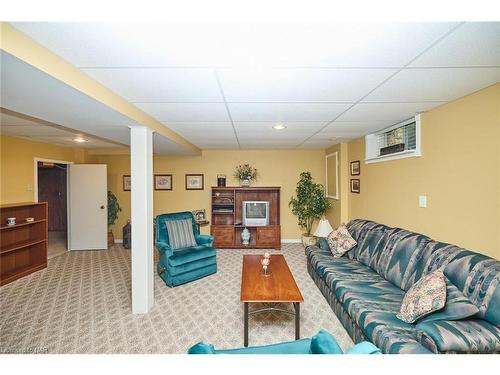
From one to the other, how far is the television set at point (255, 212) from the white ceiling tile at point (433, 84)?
376cm

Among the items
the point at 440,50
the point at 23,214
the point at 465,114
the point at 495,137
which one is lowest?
the point at 23,214

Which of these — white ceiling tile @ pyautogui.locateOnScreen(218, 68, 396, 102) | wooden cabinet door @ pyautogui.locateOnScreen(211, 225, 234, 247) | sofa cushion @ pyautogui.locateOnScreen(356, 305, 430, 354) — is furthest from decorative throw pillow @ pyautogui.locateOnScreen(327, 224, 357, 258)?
wooden cabinet door @ pyautogui.locateOnScreen(211, 225, 234, 247)

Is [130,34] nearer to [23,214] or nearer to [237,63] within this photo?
[237,63]

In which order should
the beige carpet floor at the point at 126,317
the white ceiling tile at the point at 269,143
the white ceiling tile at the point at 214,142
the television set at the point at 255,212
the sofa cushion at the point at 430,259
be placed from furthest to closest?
the television set at the point at 255,212 < the white ceiling tile at the point at 269,143 < the white ceiling tile at the point at 214,142 < the beige carpet floor at the point at 126,317 < the sofa cushion at the point at 430,259

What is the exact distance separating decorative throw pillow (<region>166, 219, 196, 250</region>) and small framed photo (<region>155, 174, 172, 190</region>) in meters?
2.22

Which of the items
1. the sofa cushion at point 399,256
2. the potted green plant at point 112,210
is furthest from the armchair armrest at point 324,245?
the potted green plant at point 112,210

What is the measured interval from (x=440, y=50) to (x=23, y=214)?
5841mm

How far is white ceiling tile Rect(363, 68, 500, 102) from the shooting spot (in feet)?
5.47

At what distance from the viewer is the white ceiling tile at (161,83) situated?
1642 mm

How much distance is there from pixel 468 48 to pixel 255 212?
15.4ft

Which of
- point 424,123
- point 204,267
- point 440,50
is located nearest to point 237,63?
point 440,50

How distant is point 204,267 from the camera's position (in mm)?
3809

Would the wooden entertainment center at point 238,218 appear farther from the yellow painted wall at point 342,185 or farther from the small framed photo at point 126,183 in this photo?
the small framed photo at point 126,183

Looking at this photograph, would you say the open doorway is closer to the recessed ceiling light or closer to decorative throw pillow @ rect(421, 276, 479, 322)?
the recessed ceiling light
